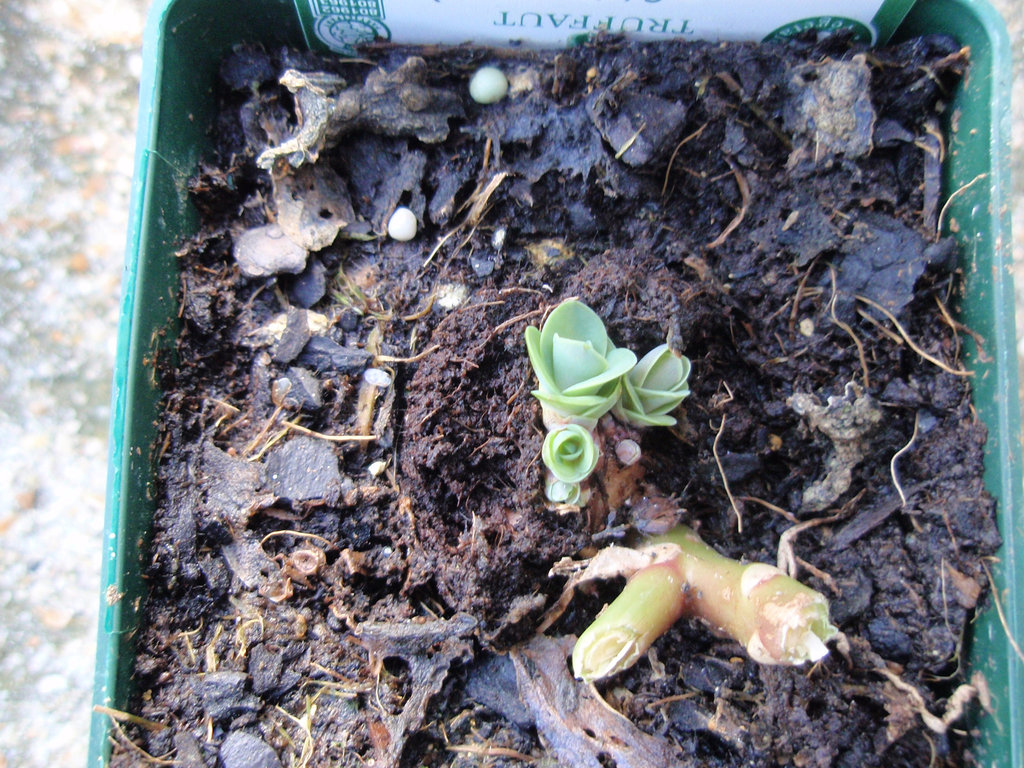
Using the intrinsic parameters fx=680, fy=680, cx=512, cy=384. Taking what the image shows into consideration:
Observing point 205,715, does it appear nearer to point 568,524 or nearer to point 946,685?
point 568,524

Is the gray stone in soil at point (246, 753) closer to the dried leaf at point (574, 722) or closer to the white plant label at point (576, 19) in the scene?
the dried leaf at point (574, 722)

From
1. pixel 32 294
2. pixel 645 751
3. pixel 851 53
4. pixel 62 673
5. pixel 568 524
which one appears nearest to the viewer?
pixel 645 751

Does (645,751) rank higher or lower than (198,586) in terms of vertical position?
lower

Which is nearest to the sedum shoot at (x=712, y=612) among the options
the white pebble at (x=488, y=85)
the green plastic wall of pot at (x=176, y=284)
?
the green plastic wall of pot at (x=176, y=284)

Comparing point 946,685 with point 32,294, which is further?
point 32,294

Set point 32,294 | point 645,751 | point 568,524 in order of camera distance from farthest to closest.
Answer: point 32,294 → point 568,524 → point 645,751

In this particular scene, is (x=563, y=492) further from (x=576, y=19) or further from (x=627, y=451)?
(x=576, y=19)

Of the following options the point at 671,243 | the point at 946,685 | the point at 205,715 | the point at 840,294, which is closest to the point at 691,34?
the point at 671,243
